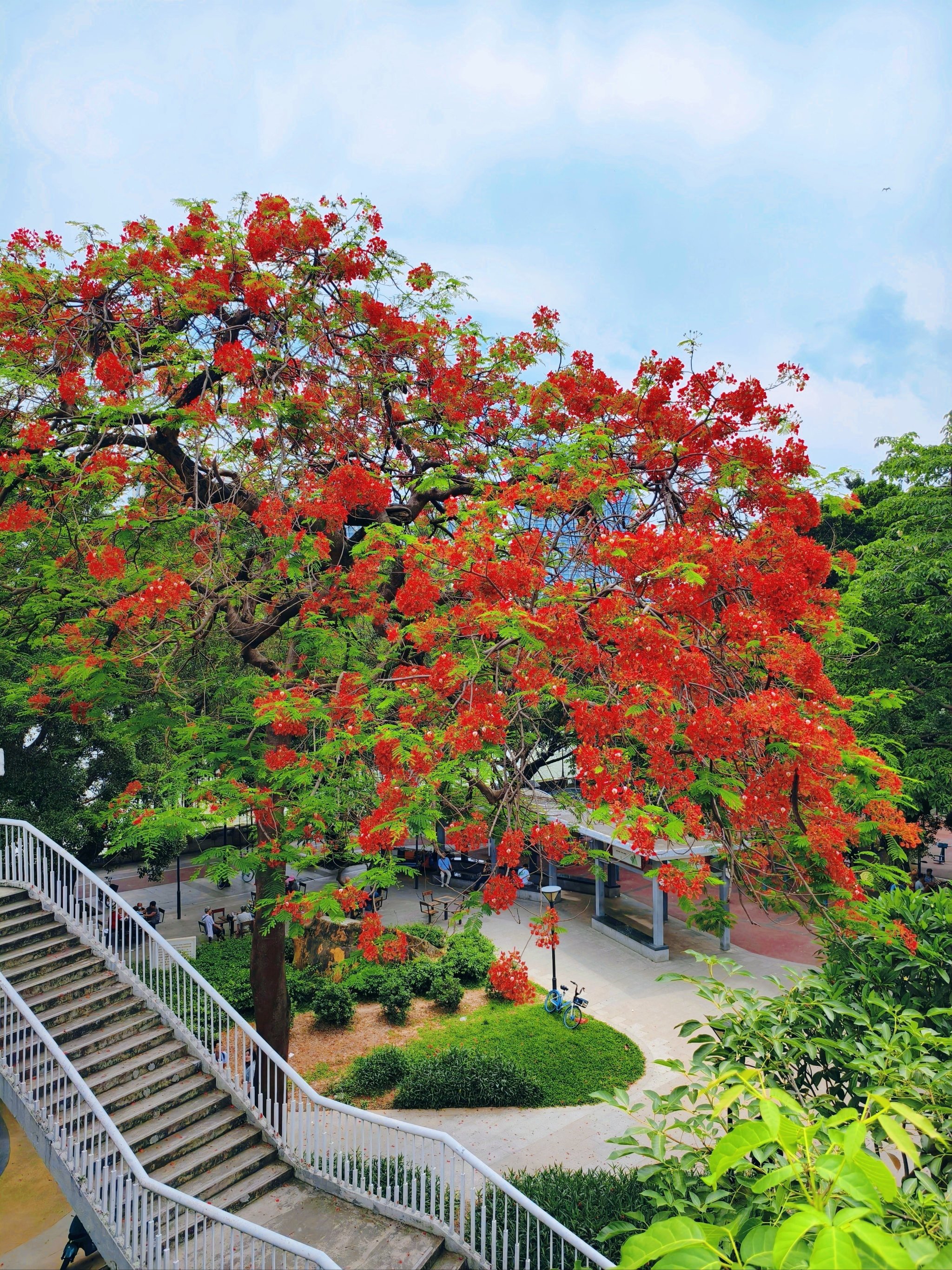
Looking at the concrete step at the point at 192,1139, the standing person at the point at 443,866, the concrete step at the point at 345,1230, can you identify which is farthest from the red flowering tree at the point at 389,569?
the standing person at the point at 443,866

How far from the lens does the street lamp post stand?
6.55m

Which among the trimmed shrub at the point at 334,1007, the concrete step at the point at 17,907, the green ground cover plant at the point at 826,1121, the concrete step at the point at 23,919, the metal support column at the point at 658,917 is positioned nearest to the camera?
the green ground cover plant at the point at 826,1121

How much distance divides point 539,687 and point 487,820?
83.2 inches

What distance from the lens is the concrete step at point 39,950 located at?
294 inches

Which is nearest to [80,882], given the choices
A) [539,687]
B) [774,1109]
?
[539,687]

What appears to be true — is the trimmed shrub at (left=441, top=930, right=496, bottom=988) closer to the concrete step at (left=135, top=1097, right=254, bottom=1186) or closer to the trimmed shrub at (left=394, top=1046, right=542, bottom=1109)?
the trimmed shrub at (left=394, top=1046, right=542, bottom=1109)

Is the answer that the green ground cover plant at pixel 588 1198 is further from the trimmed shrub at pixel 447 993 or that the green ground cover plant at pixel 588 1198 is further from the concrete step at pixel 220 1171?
the trimmed shrub at pixel 447 993

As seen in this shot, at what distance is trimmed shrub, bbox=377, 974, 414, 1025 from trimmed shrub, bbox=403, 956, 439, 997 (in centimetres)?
49

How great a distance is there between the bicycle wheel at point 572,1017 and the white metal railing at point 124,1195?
664 cm

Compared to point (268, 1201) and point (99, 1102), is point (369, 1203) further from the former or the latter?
point (99, 1102)

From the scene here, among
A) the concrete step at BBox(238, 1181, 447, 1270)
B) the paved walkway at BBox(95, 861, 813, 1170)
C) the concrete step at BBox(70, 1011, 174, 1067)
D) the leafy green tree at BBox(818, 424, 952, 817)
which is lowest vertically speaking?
the paved walkway at BBox(95, 861, 813, 1170)

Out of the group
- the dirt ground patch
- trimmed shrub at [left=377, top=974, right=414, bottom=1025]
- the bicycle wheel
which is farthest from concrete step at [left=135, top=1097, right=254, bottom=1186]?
the bicycle wheel

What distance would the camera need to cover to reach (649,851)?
481 centimetres

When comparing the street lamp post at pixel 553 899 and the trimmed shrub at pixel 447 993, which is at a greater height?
the street lamp post at pixel 553 899
